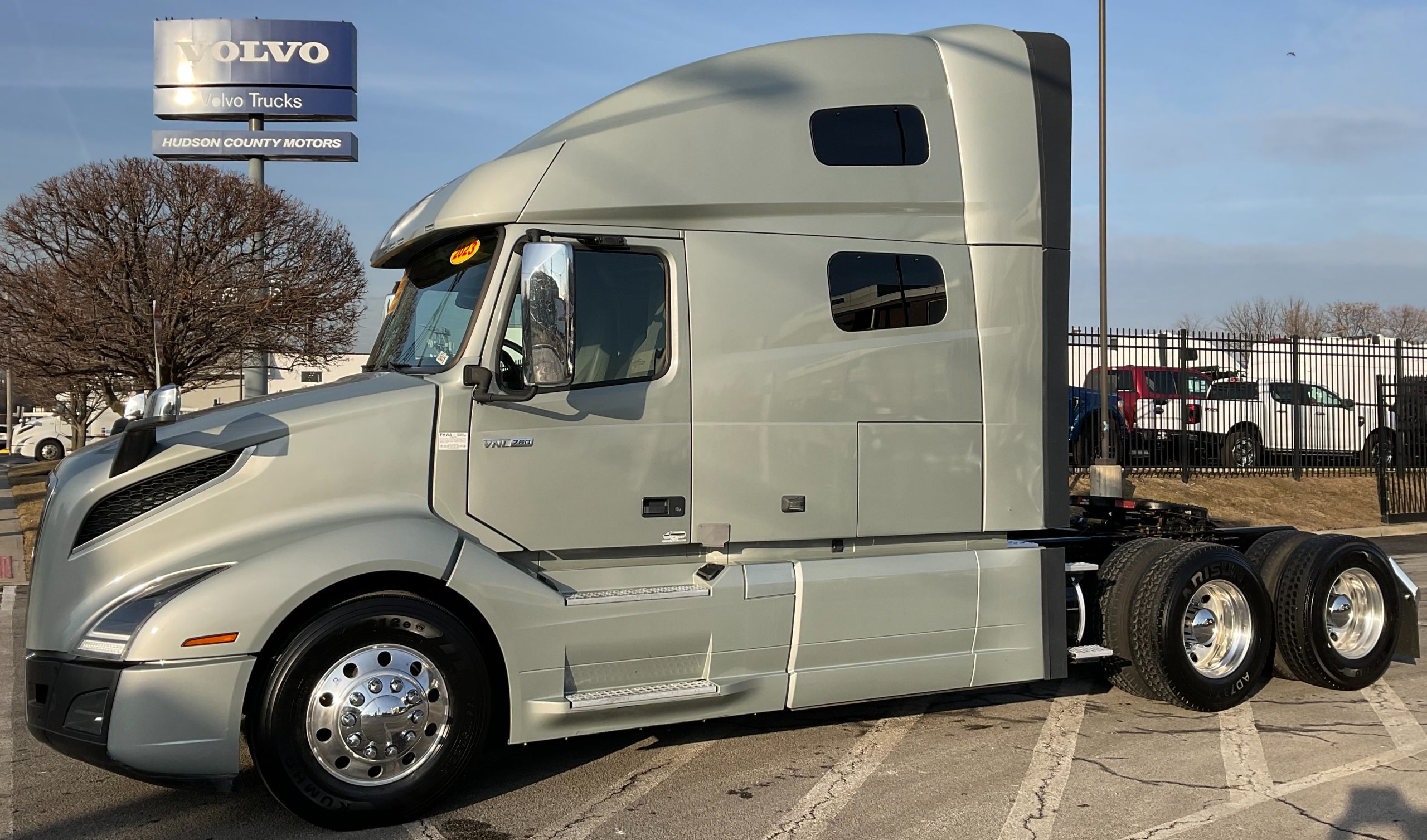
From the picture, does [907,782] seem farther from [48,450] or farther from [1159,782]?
[48,450]

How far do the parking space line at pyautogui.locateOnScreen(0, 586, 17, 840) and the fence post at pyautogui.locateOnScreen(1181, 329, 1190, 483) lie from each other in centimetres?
1732

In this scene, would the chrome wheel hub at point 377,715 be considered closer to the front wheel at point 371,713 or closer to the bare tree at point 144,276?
the front wheel at point 371,713

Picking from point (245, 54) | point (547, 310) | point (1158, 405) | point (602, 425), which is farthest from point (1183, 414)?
point (245, 54)

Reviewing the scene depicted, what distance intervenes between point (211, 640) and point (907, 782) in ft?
10.6

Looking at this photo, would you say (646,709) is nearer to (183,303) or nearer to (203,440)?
(203,440)

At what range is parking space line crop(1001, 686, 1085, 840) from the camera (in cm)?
492

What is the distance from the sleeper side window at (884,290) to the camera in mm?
6086

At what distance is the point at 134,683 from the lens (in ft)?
14.9

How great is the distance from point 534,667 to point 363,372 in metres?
1.90

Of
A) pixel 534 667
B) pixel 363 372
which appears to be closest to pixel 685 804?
pixel 534 667

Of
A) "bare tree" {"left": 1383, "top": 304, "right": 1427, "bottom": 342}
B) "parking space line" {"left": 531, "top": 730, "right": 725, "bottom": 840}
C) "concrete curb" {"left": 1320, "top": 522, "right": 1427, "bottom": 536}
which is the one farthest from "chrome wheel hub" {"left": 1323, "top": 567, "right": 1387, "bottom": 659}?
"bare tree" {"left": 1383, "top": 304, "right": 1427, "bottom": 342}

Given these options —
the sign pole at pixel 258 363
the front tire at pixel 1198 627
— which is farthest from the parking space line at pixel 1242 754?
the sign pole at pixel 258 363

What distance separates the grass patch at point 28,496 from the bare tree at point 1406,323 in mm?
74812

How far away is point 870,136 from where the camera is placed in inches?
247
